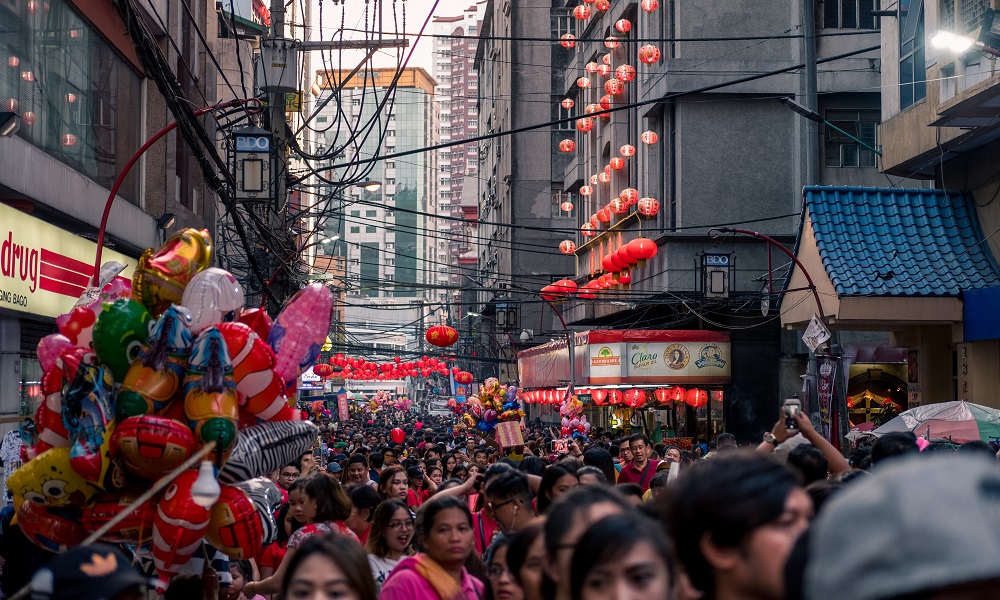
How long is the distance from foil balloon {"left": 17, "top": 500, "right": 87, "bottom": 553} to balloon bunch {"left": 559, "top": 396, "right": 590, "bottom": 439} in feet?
69.1

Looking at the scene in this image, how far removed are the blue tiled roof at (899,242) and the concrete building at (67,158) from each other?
11322 mm

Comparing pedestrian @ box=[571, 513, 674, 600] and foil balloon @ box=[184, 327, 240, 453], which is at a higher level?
foil balloon @ box=[184, 327, 240, 453]

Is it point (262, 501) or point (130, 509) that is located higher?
point (130, 509)

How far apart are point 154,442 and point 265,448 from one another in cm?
94

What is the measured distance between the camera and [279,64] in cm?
1686

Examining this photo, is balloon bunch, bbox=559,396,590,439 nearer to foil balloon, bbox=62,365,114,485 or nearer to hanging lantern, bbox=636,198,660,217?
hanging lantern, bbox=636,198,660,217

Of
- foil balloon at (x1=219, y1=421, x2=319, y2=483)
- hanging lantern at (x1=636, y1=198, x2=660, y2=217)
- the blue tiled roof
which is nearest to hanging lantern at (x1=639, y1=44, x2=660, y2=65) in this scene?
hanging lantern at (x1=636, y1=198, x2=660, y2=217)

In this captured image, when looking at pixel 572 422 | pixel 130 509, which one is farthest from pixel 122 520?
pixel 572 422

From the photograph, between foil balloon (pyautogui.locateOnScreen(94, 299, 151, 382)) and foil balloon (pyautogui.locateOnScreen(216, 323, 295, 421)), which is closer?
foil balloon (pyautogui.locateOnScreen(94, 299, 151, 382))

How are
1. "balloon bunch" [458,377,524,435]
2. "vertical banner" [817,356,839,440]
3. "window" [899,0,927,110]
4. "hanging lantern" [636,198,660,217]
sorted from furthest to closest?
"balloon bunch" [458,377,524,435] < "hanging lantern" [636,198,660,217] < "window" [899,0,927,110] < "vertical banner" [817,356,839,440]

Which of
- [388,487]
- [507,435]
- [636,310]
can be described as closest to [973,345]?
[507,435]

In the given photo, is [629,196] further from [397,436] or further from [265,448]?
[265,448]

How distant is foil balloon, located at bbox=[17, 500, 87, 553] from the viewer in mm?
6688

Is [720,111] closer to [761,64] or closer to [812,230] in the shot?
[761,64]
